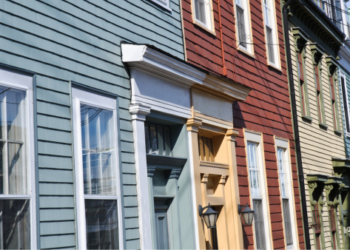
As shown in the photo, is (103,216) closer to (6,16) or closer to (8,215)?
(8,215)

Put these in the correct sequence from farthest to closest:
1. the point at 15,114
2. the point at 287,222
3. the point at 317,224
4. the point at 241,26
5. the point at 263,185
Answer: the point at 317,224
the point at 287,222
the point at 241,26
the point at 263,185
the point at 15,114

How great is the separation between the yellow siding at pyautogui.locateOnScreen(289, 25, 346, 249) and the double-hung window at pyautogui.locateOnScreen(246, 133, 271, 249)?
2869 millimetres

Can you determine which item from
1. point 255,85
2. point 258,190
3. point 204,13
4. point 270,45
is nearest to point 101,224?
point 204,13

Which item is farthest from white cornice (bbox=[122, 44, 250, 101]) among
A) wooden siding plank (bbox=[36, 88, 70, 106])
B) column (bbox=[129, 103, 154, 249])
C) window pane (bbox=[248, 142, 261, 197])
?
window pane (bbox=[248, 142, 261, 197])

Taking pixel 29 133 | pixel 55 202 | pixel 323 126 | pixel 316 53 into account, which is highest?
pixel 316 53

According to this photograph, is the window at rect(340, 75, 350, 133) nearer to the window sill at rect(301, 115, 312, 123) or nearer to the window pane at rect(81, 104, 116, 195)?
the window sill at rect(301, 115, 312, 123)

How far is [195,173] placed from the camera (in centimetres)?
876

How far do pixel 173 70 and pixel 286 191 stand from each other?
241 inches

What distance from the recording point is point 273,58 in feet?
44.7

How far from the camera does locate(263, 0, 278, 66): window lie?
44.2ft

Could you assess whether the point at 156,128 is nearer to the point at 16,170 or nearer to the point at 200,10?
the point at 200,10

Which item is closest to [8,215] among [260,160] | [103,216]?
[103,216]

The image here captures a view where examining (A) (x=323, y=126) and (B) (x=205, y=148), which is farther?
(A) (x=323, y=126)

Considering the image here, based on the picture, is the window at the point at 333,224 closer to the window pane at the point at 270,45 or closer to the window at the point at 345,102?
the window at the point at 345,102
